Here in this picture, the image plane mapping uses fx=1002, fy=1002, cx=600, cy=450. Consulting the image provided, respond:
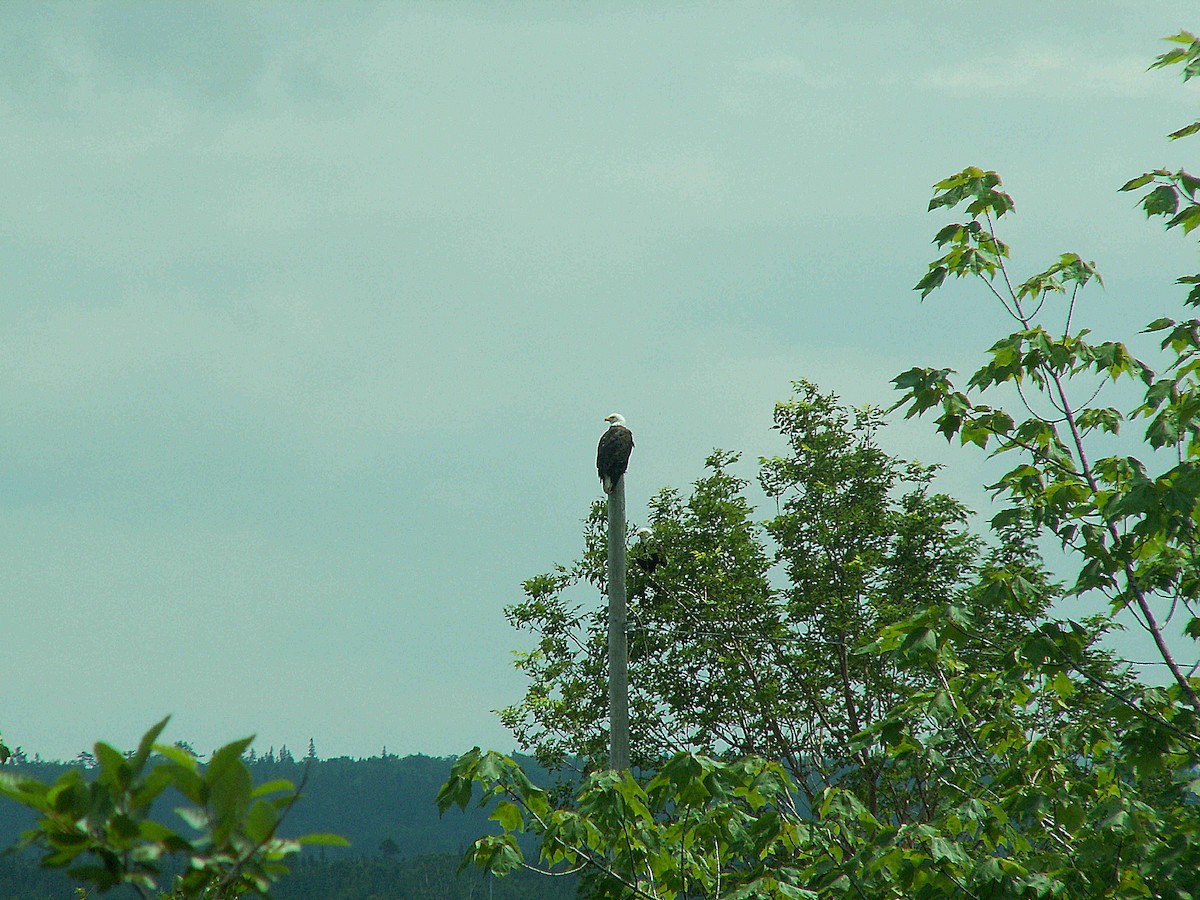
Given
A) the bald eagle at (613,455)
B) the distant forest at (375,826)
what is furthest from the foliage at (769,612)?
the distant forest at (375,826)

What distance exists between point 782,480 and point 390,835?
16092 centimetres

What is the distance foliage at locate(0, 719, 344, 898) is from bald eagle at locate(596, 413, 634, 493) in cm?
833

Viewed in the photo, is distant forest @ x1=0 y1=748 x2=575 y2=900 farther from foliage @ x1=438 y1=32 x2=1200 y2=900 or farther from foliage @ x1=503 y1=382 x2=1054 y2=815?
foliage @ x1=438 y1=32 x2=1200 y2=900

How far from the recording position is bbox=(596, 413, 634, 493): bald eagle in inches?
392

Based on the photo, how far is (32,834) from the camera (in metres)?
1.55

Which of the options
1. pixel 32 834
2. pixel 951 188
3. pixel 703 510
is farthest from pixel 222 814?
pixel 703 510

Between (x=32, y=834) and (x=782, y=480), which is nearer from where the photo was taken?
(x=32, y=834)

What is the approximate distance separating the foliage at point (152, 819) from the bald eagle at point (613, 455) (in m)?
8.33

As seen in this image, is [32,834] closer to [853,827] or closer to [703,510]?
[853,827]

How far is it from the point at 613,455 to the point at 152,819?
8373 millimetres

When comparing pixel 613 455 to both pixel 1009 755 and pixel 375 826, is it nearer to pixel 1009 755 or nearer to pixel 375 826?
pixel 1009 755

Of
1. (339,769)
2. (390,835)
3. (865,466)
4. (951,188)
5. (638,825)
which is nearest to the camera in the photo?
(638,825)

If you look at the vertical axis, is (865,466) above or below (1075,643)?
above

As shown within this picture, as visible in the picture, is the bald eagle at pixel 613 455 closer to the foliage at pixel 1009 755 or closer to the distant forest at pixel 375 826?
the foliage at pixel 1009 755
